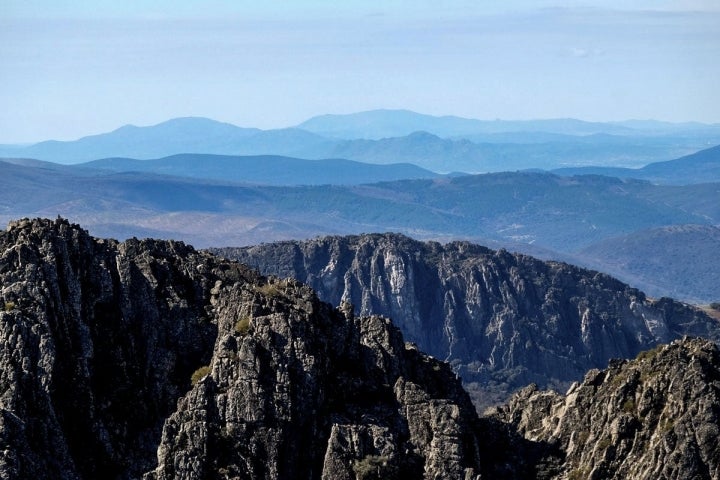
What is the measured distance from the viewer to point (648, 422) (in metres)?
59.6

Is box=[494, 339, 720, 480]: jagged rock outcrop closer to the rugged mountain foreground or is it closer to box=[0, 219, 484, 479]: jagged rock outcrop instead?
the rugged mountain foreground

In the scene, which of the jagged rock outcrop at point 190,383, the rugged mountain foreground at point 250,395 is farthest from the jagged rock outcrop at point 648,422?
the jagged rock outcrop at point 190,383

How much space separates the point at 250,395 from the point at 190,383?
507cm

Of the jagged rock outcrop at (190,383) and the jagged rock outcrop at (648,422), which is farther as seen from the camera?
the jagged rock outcrop at (648,422)

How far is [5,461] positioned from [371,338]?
707 inches

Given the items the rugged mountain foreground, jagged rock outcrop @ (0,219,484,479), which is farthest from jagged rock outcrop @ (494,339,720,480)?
jagged rock outcrop @ (0,219,484,479)

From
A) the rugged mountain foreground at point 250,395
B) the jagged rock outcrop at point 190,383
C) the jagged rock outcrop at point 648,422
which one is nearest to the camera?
the jagged rock outcrop at point 190,383

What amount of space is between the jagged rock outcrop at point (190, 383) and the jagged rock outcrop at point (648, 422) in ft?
13.3

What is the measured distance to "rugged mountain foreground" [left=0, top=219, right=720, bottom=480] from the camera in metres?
55.3

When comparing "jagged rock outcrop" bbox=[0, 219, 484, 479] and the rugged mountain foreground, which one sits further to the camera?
the rugged mountain foreground

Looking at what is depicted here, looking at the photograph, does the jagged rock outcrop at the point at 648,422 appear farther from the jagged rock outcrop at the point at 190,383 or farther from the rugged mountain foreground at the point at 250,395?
the jagged rock outcrop at the point at 190,383

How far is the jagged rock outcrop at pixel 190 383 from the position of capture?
55125 mm

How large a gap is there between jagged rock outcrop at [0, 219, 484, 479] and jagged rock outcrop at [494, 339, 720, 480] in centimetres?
405

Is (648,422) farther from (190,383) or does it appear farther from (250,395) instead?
(190,383)
